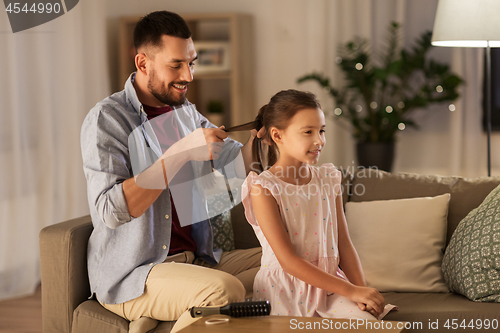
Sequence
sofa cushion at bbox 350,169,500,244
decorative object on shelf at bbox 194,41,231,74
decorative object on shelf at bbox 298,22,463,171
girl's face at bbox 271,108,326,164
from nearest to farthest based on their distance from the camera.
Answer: girl's face at bbox 271,108,326,164 < sofa cushion at bbox 350,169,500,244 < decorative object on shelf at bbox 298,22,463,171 < decorative object on shelf at bbox 194,41,231,74

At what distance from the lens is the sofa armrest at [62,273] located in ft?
5.29

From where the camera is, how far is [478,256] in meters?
1.62

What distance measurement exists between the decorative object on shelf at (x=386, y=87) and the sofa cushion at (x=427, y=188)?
1.74 meters

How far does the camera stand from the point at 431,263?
70.5 inches

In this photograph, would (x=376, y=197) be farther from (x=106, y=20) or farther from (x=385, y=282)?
(x=106, y=20)

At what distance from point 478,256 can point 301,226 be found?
63 cm

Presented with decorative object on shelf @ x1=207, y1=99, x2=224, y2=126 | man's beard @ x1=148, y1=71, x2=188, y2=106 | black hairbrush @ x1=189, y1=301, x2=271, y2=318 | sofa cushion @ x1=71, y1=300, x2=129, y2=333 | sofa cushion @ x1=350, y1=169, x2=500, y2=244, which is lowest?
sofa cushion @ x1=71, y1=300, x2=129, y2=333

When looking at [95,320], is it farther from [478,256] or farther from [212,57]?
[212,57]

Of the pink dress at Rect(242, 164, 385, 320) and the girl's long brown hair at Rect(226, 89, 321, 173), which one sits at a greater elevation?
the girl's long brown hair at Rect(226, 89, 321, 173)

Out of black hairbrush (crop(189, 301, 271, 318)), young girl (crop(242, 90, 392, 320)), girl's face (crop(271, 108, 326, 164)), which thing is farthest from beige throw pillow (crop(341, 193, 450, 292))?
black hairbrush (crop(189, 301, 271, 318))

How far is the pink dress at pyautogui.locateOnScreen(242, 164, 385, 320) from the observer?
4.58 feet

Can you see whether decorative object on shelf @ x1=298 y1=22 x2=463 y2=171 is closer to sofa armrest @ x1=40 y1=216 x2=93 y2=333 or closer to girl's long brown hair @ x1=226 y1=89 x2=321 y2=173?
girl's long brown hair @ x1=226 y1=89 x2=321 y2=173

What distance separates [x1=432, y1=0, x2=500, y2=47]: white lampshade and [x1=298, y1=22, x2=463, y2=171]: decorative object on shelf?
138cm

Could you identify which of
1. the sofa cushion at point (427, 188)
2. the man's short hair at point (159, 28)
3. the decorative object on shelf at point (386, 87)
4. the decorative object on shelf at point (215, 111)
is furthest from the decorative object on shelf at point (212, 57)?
the man's short hair at point (159, 28)
